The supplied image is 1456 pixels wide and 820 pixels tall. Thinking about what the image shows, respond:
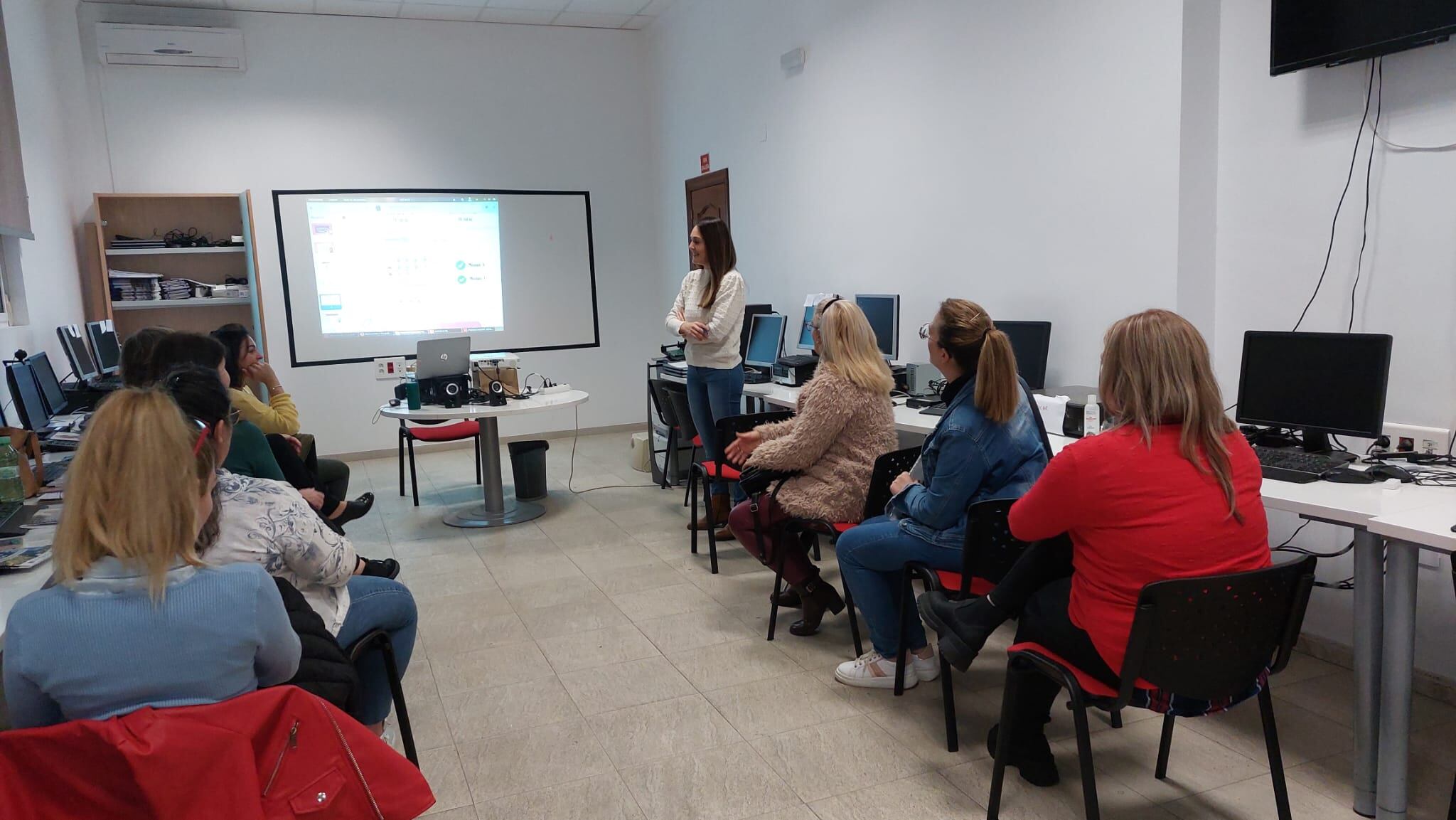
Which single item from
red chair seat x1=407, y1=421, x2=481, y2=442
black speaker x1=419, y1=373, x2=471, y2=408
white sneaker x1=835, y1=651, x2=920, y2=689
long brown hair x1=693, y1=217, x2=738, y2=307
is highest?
long brown hair x1=693, y1=217, x2=738, y2=307

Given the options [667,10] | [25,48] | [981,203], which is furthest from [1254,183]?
[25,48]

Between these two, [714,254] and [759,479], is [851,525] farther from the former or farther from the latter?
[714,254]

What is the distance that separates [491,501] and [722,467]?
1672 mm

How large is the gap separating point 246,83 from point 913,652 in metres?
6.38

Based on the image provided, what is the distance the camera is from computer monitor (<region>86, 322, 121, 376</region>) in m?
5.28

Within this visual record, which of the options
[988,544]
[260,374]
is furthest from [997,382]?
[260,374]

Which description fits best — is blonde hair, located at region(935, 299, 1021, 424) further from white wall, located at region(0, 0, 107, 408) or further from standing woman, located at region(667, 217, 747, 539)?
white wall, located at region(0, 0, 107, 408)

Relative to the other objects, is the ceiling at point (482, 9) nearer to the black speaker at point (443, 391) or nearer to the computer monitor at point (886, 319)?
the black speaker at point (443, 391)

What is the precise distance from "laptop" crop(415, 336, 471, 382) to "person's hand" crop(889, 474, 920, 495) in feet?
9.35

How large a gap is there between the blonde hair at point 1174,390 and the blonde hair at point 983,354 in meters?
0.52

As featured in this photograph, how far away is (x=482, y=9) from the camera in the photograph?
6.96 m

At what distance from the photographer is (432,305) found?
7289mm

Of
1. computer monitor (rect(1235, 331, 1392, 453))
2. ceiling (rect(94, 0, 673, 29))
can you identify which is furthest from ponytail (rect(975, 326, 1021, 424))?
ceiling (rect(94, 0, 673, 29))

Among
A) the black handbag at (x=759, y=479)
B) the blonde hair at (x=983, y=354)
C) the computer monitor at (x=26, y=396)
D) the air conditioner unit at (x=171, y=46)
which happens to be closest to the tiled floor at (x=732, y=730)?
the black handbag at (x=759, y=479)
